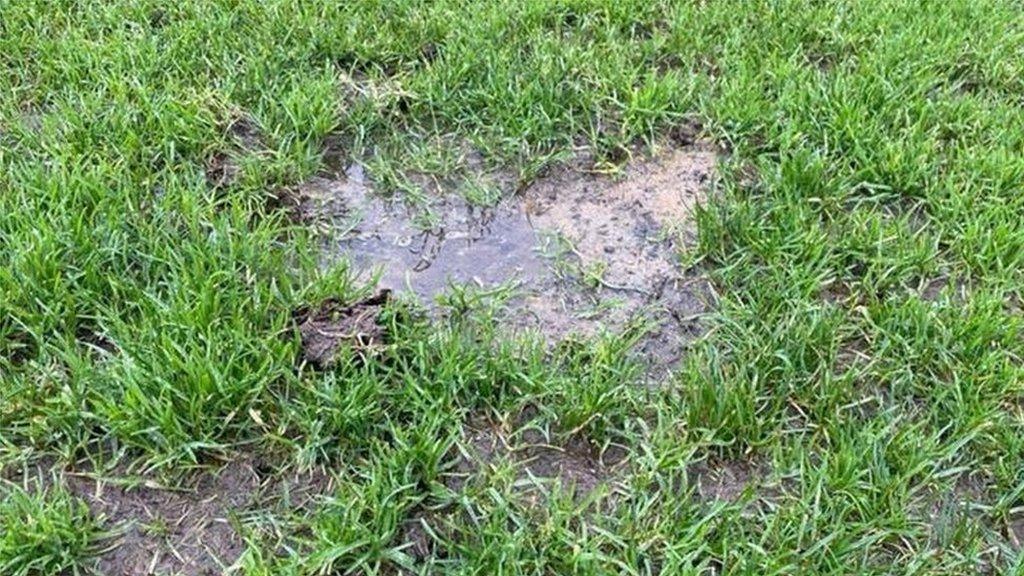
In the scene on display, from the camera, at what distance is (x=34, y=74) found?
2727mm

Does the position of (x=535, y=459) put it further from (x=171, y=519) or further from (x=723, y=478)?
(x=171, y=519)

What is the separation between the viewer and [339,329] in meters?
1.96

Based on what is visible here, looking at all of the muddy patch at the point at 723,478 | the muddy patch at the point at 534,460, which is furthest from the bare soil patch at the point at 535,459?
the muddy patch at the point at 723,478

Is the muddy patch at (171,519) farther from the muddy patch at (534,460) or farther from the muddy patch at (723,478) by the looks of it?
the muddy patch at (723,478)

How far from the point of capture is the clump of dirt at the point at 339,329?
6.29ft

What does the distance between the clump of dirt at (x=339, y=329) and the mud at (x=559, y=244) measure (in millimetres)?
128

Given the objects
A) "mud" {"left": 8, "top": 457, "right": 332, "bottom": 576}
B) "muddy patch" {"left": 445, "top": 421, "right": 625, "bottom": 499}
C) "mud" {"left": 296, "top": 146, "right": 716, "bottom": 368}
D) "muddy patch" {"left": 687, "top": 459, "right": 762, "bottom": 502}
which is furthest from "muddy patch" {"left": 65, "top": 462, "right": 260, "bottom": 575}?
"muddy patch" {"left": 687, "top": 459, "right": 762, "bottom": 502}

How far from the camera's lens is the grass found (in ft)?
5.47

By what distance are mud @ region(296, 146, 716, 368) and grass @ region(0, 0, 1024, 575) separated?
79 mm

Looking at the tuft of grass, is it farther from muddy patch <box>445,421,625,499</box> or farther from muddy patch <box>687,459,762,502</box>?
muddy patch <box>687,459,762,502</box>

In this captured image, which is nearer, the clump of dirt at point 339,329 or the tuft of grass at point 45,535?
the tuft of grass at point 45,535

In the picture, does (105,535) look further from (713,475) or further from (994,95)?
(994,95)

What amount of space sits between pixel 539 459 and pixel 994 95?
5.94ft

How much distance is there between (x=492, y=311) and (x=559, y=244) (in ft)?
1.02
